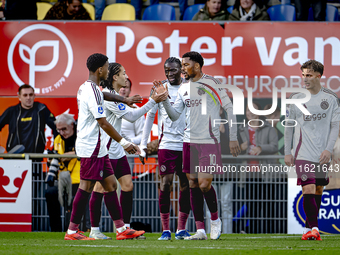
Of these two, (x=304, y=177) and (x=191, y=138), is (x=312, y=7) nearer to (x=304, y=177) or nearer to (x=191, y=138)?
(x=304, y=177)

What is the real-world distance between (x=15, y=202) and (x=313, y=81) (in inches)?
169

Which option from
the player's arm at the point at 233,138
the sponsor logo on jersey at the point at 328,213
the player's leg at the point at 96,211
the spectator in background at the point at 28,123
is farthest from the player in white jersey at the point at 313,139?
the spectator in background at the point at 28,123

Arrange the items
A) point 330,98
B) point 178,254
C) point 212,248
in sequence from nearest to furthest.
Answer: point 178,254
point 212,248
point 330,98

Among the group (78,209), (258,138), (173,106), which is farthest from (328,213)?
(78,209)

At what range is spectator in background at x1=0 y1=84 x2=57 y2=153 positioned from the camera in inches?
353

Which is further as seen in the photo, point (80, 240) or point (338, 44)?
point (338, 44)

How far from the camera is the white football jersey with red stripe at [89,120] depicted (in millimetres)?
5543

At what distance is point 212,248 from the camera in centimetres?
501

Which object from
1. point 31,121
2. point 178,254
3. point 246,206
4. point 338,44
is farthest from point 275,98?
point 178,254

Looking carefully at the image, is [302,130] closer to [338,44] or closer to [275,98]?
[275,98]

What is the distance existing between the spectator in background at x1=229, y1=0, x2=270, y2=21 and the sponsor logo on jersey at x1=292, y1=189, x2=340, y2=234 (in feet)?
11.5

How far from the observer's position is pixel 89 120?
5645 mm

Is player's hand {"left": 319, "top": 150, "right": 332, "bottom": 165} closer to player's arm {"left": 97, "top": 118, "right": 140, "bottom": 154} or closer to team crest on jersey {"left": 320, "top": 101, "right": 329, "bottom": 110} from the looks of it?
team crest on jersey {"left": 320, "top": 101, "right": 329, "bottom": 110}

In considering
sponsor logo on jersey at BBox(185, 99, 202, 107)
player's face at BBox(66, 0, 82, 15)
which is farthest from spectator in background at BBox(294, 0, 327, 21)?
sponsor logo on jersey at BBox(185, 99, 202, 107)
